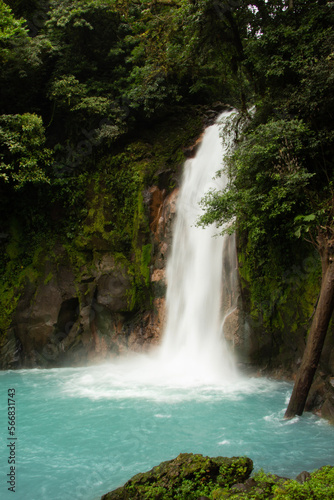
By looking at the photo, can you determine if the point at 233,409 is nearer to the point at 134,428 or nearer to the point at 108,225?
the point at 134,428

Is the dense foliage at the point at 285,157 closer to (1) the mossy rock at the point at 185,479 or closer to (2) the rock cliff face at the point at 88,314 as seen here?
(2) the rock cliff face at the point at 88,314

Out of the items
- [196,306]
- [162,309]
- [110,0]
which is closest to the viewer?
[196,306]

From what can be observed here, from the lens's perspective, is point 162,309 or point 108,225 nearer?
point 162,309

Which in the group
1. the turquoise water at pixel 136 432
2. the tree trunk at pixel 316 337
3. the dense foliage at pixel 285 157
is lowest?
the turquoise water at pixel 136 432

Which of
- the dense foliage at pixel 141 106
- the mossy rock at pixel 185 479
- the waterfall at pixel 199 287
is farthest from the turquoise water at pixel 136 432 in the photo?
the dense foliage at pixel 141 106

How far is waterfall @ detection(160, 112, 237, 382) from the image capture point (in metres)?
9.93

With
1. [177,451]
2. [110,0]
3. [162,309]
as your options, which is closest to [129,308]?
[162,309]

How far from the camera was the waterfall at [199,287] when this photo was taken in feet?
32.6

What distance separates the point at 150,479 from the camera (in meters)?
4.41

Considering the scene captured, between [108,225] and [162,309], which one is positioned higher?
[108,225]

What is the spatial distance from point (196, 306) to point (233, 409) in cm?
371

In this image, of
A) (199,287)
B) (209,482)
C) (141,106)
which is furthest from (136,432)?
(141,106)

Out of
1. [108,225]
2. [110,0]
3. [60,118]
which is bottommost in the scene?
[108,225]

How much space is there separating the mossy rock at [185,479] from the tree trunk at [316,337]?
235 cm
